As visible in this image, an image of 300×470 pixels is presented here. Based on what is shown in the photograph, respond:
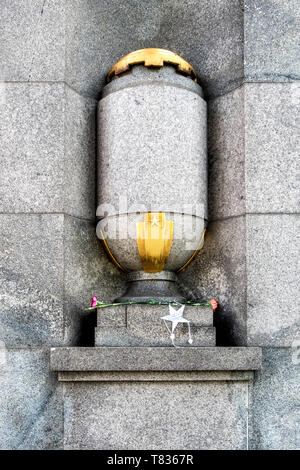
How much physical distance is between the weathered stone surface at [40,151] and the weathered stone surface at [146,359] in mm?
1237

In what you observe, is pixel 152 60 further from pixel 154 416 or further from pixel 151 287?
pixel 154 416

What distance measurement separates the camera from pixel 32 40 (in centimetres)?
501

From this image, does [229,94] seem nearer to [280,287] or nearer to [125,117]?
[125,117]

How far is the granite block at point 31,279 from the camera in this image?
4.65 meters

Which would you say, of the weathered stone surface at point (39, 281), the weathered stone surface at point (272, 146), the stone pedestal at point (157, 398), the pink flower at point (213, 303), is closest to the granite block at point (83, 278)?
the weathered stone surface at point (39, 281)

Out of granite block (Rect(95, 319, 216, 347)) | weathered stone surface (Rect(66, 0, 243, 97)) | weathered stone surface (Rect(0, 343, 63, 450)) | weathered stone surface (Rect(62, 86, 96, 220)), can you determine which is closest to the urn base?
granite block (Rect(95, 319, 216, 347))

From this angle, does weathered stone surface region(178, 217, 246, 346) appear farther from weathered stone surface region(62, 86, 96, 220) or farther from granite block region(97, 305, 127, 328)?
weathered stone surface region(62, 86, 96, 220)

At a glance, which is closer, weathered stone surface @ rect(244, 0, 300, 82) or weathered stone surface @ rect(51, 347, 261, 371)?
weathered stone surface @ rect(51, 347, 261, 371)

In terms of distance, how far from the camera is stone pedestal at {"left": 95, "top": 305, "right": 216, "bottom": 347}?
15.0ft

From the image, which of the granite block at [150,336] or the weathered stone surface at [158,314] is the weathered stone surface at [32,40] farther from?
the granite block at [150,336]

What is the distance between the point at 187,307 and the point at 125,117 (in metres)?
1.70

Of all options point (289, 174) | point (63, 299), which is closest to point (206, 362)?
point (63, 299)

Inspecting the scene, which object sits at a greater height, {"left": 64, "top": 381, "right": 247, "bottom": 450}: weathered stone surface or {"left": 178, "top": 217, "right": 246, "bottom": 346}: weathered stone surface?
{"left": 178, "top": 217, "right": 246, "bottom": 346}: weathered stone surface

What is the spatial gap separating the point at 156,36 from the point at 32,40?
1315 millimetres
